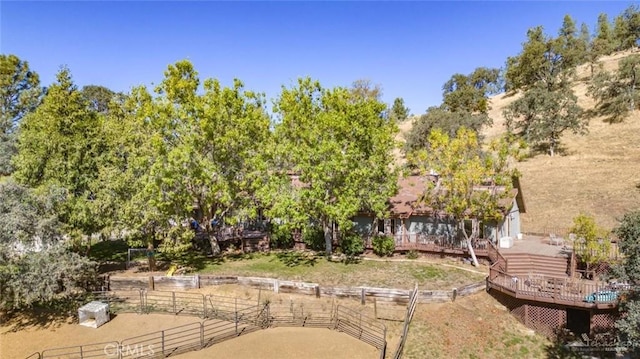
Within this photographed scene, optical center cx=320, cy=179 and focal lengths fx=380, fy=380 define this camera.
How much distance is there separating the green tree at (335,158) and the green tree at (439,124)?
3400 centimetres

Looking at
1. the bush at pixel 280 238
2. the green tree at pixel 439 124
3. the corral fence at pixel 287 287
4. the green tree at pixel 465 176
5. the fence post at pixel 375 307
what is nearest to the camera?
the fence post at pixel 375 307

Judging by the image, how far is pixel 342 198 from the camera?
25594 millimetres

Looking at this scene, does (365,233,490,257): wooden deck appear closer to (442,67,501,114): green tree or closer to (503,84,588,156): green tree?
(503,84,588,156): green tree

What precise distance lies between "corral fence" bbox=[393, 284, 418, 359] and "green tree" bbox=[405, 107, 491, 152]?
41.7m

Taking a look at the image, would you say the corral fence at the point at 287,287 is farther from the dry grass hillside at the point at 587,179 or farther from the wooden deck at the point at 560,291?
the dry grass hillside at the point at 587,179

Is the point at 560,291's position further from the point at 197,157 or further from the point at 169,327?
the point at 197,157

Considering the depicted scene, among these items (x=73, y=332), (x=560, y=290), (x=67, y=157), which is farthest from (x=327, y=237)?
(x=67, y=157)

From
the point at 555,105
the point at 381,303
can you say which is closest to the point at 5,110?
the point at 381,303

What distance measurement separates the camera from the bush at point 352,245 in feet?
94.6

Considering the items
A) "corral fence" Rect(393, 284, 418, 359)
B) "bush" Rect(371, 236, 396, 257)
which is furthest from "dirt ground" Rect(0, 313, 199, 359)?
"bush" Rect(371, 236, 396, 257)

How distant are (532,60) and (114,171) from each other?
73644 millimetres

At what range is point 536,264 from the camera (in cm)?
2447

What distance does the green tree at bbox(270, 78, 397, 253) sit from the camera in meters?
25.5

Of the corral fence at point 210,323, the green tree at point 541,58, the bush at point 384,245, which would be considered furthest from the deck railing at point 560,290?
the green tree at point 541,58
